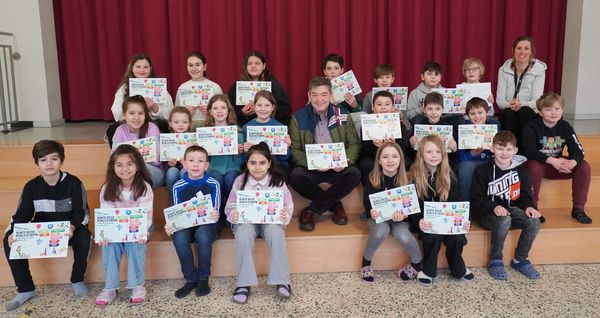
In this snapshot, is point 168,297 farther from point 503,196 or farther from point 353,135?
point 503,196

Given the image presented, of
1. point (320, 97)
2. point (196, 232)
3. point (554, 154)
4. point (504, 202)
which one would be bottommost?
point (196, 232)

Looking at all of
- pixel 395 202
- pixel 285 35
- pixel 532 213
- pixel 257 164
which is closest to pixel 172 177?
pixel 257 164

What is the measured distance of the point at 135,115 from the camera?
3436 millimetres

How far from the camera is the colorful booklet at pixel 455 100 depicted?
3.87 meters

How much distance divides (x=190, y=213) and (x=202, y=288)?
448mm

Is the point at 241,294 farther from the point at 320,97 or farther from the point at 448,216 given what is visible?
the point at 320,97

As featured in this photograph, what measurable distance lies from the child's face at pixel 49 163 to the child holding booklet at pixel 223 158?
94 centimetres

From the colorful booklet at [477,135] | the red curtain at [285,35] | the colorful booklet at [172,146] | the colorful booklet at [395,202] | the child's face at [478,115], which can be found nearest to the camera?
the colorful booklet at [395,202]

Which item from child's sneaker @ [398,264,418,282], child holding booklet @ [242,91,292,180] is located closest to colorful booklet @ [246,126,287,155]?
child holding booklet @ [242,91,292,180]

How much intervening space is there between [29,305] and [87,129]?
9.57 feet

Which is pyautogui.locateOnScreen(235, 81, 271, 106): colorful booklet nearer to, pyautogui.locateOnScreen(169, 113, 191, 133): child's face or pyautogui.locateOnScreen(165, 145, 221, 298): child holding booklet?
pyautogui.locateOnScreen(169, 113, 191, 133): child's face

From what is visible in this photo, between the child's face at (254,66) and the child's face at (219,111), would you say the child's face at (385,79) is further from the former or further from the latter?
the child's face at (219,111)

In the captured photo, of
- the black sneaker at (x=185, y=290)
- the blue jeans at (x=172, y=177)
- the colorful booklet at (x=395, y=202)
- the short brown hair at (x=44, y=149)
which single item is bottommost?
the black sneaker at (x=185, y=290)

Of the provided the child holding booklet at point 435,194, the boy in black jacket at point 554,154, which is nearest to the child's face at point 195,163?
the child holding booklet at point 435,194
